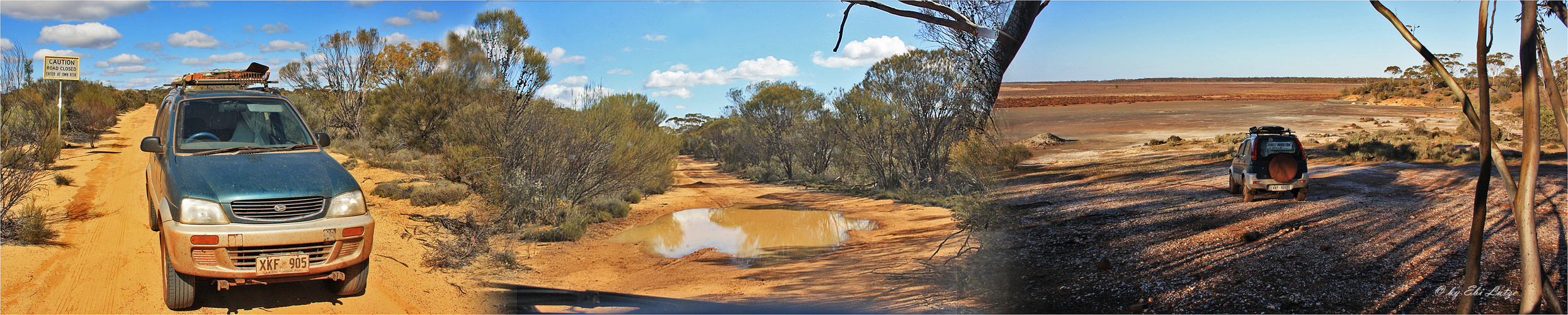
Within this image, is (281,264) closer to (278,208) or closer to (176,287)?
(278,208)

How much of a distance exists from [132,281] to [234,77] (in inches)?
71.7

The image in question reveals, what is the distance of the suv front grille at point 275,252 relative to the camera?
3.74 meters

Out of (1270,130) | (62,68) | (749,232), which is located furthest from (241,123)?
(1270,130)

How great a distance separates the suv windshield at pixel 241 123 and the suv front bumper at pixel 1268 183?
31.1 feet

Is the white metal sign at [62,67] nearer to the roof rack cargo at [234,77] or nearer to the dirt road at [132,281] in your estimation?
the dirt road at [132,281]

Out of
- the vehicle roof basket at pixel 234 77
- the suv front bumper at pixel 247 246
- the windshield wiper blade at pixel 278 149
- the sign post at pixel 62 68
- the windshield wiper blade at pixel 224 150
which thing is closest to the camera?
the suv front bumper at pixel 247 246

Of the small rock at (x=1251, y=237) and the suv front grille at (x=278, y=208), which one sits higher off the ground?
the suv front grille at (x=278, y=208)

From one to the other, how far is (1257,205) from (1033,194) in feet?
8.05

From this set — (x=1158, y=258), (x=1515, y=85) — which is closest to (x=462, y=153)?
(x=1158, y=258)

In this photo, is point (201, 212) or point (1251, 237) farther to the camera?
point (1251, 237)

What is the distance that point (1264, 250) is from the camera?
509 centimetres

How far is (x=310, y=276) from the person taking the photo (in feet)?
12.9

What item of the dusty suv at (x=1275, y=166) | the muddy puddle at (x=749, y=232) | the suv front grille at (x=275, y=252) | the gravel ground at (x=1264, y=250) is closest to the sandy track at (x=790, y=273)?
the muddy puddle at (x=749, y=232)

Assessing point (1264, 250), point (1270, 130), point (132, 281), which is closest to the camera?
point (132, 281)
